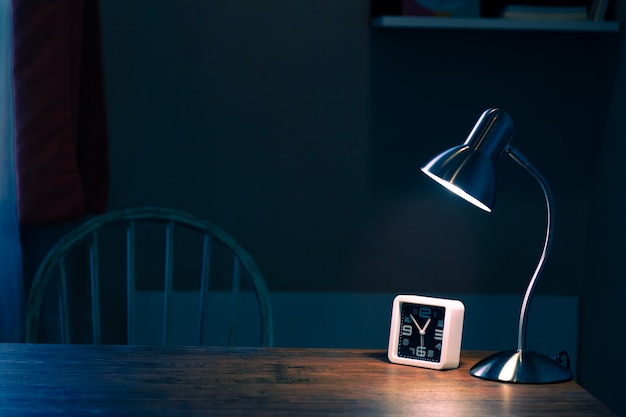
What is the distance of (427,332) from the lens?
1321mm

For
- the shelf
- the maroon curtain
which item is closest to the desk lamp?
the maroon curtain

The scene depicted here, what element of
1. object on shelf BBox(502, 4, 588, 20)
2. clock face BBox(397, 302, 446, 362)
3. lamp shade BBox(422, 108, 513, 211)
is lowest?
clock face BBox(397, 302, 446, 362)

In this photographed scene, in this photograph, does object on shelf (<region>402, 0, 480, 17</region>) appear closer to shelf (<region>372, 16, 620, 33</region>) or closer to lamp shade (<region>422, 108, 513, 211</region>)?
shelf (<region>372, 16, 620, 33</region>)

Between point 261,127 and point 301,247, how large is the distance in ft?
1.24

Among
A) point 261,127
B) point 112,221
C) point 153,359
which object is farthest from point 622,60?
point 153,359

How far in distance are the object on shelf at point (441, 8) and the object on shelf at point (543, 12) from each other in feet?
0.30

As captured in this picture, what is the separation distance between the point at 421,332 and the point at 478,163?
306mm

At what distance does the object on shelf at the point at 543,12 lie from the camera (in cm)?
240

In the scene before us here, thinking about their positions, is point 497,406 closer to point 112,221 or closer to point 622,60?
point 112,221

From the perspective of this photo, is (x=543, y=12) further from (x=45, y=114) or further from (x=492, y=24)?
(x=45, y=114)

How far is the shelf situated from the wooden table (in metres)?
1.20

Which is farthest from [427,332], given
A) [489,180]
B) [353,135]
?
[353,135]

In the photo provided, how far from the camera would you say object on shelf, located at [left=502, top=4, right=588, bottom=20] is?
94.5 inches

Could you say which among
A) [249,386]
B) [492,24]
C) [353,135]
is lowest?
[249,386]
